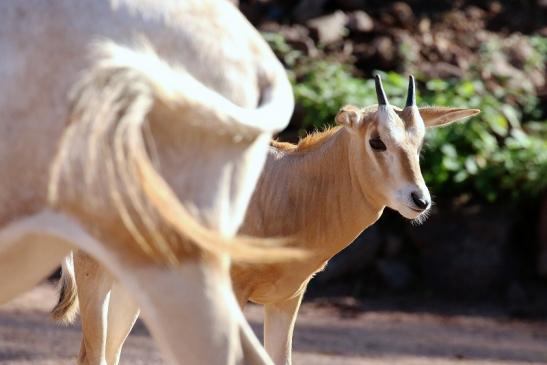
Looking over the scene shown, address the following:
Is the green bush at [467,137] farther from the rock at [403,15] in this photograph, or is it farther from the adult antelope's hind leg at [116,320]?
the adult antelope's hind leg at [116,320]

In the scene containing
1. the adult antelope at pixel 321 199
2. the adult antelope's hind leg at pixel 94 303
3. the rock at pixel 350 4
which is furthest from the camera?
the rock at pixel 350 4

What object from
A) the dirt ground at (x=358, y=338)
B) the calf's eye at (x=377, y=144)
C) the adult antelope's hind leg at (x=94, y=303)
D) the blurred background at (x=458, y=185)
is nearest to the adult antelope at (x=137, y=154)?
the adult antelope's hind leg at (x=94, y=303)

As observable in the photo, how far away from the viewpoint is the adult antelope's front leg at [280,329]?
5824 mm

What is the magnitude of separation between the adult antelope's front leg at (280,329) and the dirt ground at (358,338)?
5.56ft

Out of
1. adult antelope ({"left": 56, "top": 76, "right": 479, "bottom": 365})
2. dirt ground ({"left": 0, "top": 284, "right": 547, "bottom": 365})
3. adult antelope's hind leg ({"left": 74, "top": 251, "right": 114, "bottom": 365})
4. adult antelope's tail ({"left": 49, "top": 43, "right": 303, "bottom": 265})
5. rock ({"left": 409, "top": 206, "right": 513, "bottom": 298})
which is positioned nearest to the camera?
adult antelope's tail ({"left": 49, "top": 43, "right": 303, "bottom": 265})

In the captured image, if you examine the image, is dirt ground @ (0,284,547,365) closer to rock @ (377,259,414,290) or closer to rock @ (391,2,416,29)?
rock @ (377,259,414,290)

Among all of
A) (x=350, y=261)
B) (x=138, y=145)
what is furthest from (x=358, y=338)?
(x=138, y=145)

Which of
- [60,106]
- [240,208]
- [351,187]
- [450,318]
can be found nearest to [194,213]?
[240,208]

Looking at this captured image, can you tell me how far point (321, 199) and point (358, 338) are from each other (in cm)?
318

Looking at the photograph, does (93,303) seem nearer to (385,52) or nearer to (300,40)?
(300,40)

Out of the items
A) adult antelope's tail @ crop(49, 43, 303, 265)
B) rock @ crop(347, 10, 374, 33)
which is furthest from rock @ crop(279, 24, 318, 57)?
adult antelope's tail @ crop(49, 43, 303, 265)

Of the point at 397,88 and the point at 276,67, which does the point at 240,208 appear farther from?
the point at 397,88

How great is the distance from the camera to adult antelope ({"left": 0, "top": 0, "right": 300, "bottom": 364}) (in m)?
3.22

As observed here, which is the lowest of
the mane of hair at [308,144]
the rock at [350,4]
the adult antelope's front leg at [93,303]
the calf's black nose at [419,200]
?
the rock at [350,4]
